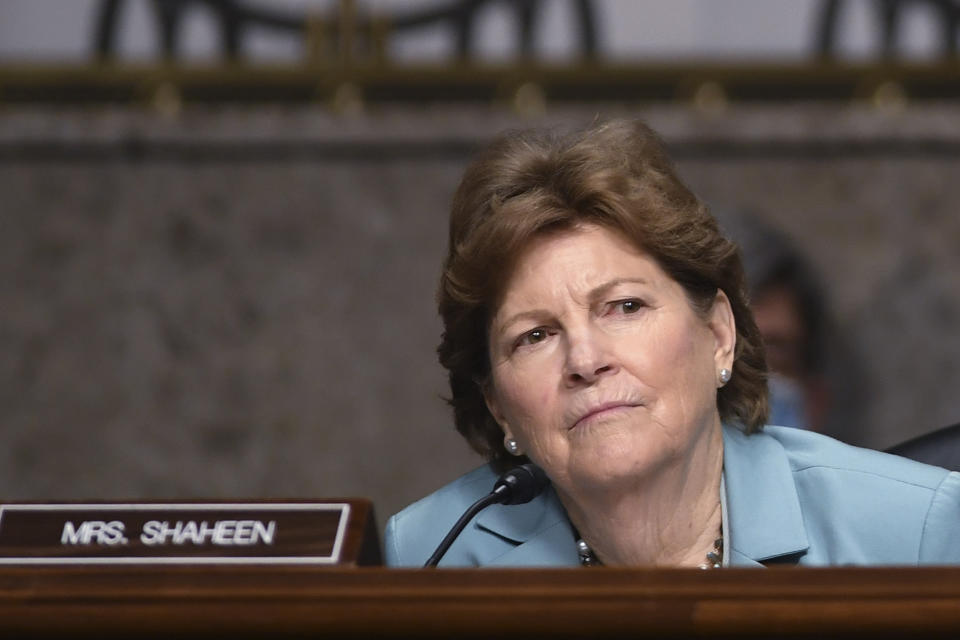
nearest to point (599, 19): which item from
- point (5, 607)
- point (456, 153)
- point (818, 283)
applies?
point (456, 153)

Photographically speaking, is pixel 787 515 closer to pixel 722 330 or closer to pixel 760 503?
pixel 760 503

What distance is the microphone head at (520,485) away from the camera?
Answer: 1.91 metres

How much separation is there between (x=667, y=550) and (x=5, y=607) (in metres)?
0.98

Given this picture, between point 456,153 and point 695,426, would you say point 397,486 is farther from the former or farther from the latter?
point 695,426

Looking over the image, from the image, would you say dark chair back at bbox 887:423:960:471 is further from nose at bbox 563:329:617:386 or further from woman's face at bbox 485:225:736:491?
nose at bbox 563:329:617:386

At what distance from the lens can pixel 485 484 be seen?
2213mm

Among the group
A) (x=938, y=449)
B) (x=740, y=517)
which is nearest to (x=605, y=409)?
(x=740, y=517)

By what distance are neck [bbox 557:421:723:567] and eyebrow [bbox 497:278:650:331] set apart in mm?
254

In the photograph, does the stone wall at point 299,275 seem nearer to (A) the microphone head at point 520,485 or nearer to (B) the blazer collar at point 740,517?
(B) the blazer collar at point 740,517

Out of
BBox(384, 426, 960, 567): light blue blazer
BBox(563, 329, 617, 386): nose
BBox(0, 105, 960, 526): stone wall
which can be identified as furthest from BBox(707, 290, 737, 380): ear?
BBox(0, 105, 960, 526): stone wall

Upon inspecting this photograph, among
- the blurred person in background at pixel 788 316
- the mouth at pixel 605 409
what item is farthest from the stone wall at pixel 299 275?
the mouth at pixel 605 409

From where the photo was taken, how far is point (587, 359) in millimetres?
1880

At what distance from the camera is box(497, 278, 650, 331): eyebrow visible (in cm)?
193

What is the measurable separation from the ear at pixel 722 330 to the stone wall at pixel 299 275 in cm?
176
